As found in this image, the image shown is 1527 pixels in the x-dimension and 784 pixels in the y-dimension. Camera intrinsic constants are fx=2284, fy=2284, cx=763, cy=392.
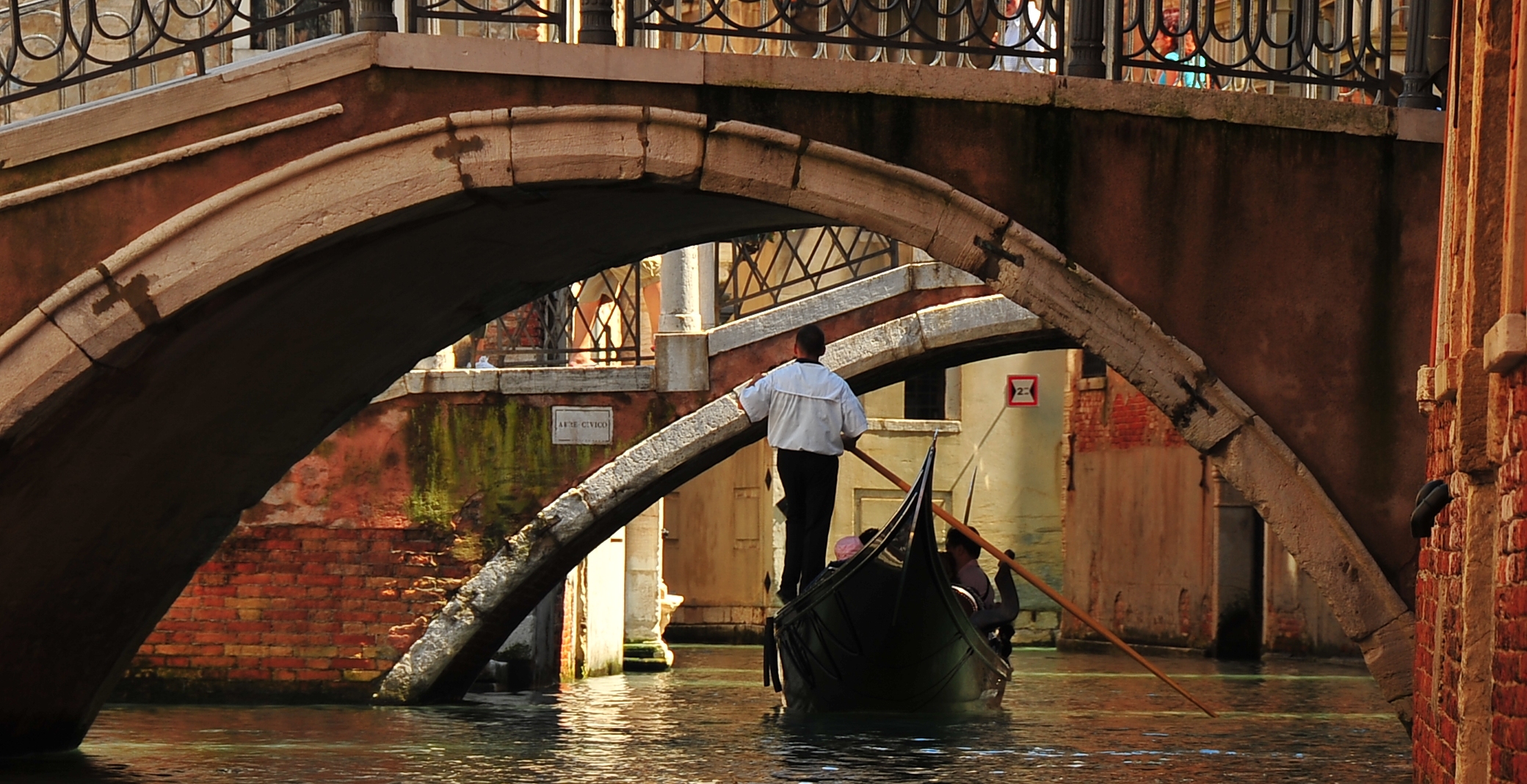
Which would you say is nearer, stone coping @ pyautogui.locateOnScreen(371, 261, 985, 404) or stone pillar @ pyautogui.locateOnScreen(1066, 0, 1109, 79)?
stone pillar @ pyautogui.locateOnScreen(1066, 0, 1109, 79)

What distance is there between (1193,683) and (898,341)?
3105 mm

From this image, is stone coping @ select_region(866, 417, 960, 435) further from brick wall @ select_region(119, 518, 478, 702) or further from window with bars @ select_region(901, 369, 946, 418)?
brick wall @ select_region(119, 518, 478, 702)

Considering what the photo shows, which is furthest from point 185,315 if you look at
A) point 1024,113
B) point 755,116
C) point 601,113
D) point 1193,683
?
point 1193,683

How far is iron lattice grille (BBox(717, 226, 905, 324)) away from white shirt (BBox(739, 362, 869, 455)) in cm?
169

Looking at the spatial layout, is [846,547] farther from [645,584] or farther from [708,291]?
[645,584]

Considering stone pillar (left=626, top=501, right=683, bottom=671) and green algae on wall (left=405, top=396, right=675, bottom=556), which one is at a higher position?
green algae on wall (left=405, top=396, right=675, bottom=556)

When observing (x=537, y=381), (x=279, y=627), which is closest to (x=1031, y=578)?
(x=537, y=381)

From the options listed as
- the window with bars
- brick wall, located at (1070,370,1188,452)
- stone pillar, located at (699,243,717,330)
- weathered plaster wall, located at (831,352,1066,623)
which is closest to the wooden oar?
stone pillar, located at (699,243,717,330)

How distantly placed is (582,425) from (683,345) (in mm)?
601

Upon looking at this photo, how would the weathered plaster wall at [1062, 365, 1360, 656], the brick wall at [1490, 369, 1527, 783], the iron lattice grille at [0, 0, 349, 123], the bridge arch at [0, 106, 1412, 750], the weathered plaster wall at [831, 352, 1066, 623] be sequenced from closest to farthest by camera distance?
1. the brick wall at [1490, 369, 1527, 783]
2. the bridge arch at [0, 106, 1412, 750]
3. the iron lattice grille at [0, 0, 349, 123]
4. the weathered plaster wall at [1062, 365, 1360, 656]
5. the weathered plaster wall at [831, 352, 1066, 623]

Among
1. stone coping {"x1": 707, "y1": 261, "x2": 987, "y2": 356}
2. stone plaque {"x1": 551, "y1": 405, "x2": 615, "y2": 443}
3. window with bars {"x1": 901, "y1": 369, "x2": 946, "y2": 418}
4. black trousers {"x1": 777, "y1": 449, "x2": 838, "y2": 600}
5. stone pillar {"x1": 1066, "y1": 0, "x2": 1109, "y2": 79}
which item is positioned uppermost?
stone pillar {"x1": 1066, "y1": 0, "x2": 1109, "y2": 79}

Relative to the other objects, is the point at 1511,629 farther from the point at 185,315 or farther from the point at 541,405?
the point at 541,405

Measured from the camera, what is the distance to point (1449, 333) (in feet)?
16.4

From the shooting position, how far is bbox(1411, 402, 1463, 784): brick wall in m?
4.80
